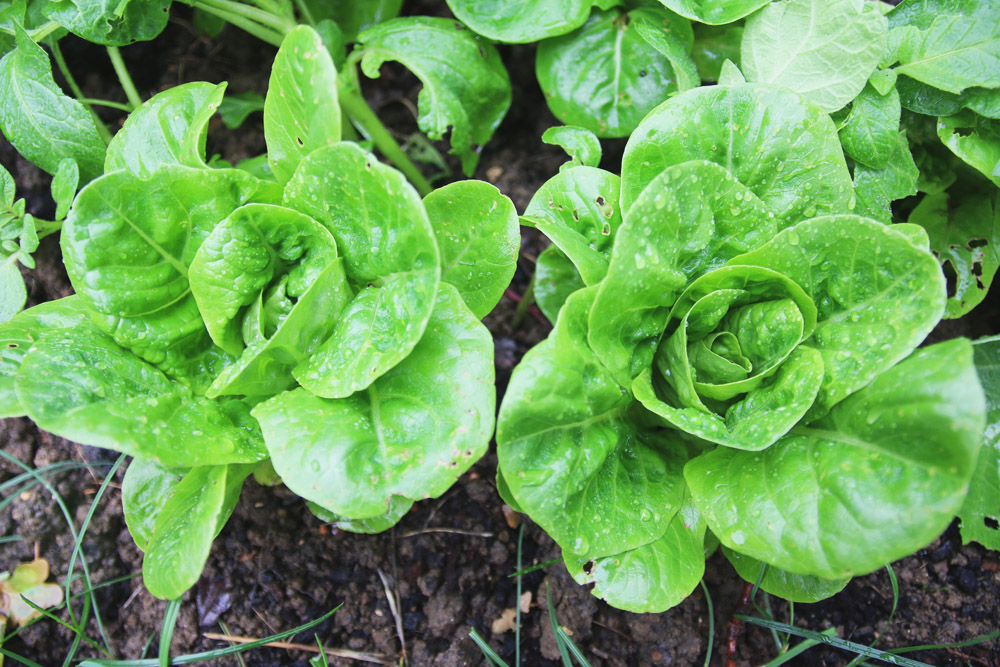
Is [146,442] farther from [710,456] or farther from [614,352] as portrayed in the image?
[710,456]

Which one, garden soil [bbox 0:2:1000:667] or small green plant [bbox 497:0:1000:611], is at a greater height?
small green plant [bbox 497:0:1000:611]

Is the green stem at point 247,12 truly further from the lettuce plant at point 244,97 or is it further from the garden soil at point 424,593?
the garden soil at point 424,593

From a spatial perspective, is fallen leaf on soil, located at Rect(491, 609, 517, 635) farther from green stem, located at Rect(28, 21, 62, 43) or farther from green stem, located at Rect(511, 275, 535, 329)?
green stem, located at Rect(28, 21, 62, 43)

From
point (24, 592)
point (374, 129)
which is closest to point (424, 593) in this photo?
point (24, 592)

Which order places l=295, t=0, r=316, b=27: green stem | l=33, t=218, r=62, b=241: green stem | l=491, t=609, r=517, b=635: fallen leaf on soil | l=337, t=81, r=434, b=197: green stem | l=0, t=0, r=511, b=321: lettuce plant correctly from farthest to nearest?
l=295, t=0, r=316, b=27: green stem < l=337, t=81, r=434, b=197: green stem < l=491, t=609, r=517, b=635: fallen leaf on soil < l=33, t=218, r=62, b=241: green stem < l=0, t=0, r=511, b=321: lettuce plant

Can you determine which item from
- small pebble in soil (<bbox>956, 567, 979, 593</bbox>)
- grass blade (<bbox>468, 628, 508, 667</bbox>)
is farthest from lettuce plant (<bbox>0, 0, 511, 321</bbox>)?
small pebble in soil (<bbox>956, 567, 979, 593</bbox>)

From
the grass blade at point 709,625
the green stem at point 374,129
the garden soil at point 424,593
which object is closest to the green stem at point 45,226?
the garden soil at point 424,593

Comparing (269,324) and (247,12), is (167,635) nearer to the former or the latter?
(269,324)
